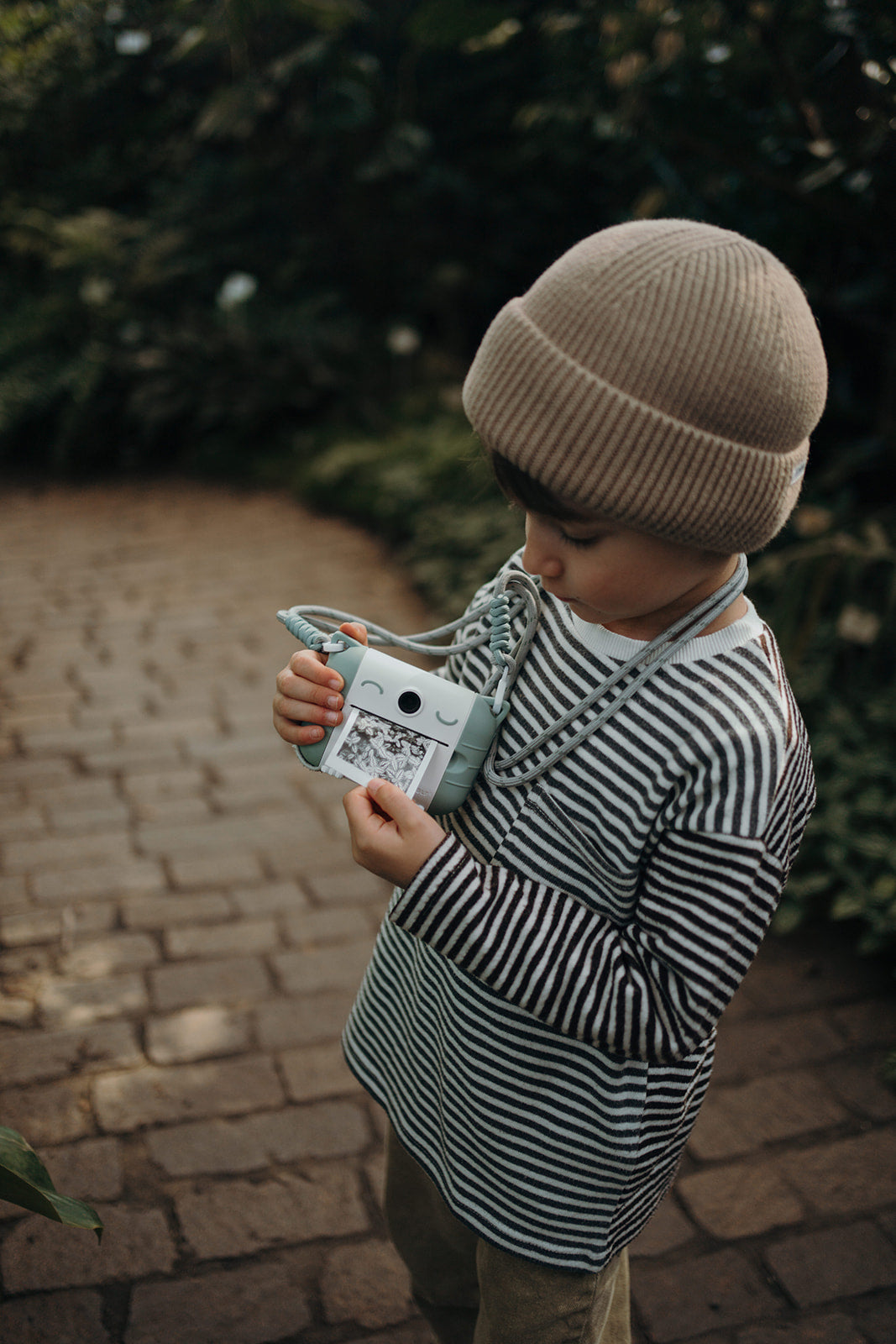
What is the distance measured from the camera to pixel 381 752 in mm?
1110

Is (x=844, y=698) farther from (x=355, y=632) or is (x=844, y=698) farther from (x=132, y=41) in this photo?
(x=132, y=41)

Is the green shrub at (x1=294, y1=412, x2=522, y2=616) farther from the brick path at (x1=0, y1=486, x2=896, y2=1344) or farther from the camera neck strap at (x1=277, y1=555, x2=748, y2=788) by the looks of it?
the camera neck strap at (x1=277, y1=555, x2=748, y2=788)

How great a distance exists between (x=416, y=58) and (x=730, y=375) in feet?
23.5

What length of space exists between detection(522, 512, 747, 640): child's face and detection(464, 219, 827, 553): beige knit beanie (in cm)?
4

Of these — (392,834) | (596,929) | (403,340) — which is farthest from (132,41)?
(596,929)

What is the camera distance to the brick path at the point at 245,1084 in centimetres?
170

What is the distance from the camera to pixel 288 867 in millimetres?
2852

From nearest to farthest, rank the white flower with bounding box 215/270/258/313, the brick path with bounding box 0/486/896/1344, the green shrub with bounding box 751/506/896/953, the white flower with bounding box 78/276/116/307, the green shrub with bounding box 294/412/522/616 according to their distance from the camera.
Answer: the brick path with bounding box 0/486/896/1344 < the green shrub with bounding box 751/506/896/953 < the green shrub with bounding box 294/412/522/616 < the white flower with bounding box 215/270/258/313 < the white flower with bounding box 78/276/116/307

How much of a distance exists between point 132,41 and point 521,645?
23.5ft

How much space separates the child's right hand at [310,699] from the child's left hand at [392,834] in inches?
4.3

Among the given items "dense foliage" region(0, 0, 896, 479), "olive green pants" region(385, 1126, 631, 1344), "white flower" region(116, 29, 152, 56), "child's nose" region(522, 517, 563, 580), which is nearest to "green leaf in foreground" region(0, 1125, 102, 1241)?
"olive green pants" region(385, 1126, 631, 1344)

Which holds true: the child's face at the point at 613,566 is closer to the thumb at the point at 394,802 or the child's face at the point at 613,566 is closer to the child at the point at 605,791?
the child at the point at 605,791

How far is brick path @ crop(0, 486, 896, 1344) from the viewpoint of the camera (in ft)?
5.56

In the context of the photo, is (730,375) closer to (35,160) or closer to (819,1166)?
(819,1166)
